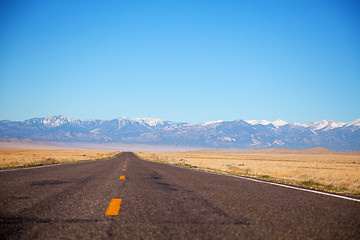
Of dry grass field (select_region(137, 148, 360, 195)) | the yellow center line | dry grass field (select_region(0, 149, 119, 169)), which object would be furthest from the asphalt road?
dry grass field (select_region(0, 149, 119, 169))

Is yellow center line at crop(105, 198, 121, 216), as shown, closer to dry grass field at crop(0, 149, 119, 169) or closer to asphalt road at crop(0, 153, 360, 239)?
asphalt road at crop(0, 153, 360, 239)

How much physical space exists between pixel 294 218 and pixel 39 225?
4.11m

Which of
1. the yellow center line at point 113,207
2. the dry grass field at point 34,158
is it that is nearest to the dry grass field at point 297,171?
the yellow center line at point 113,207

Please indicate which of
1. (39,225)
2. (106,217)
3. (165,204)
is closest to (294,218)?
(165,204)

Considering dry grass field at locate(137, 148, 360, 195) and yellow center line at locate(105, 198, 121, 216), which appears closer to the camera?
yellow center line at locate(105, 198, 121, 216)

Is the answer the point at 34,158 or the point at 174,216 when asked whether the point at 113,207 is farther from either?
the point at 34,158

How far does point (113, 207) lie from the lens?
5.66 metres

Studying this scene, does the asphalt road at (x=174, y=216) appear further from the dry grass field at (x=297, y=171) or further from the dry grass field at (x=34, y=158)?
the dry grass field at (x=34, y=158)

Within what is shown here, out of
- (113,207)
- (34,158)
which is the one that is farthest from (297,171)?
(34,158)

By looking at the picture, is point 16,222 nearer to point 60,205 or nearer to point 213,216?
point 60,205

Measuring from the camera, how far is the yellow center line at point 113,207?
16.9ft

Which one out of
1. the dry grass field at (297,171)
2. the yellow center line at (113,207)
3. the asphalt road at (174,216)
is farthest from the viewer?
the dry grass field at (297,171)

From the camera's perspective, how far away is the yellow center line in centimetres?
514

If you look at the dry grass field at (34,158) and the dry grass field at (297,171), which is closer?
the dry grass field at (297,171)
